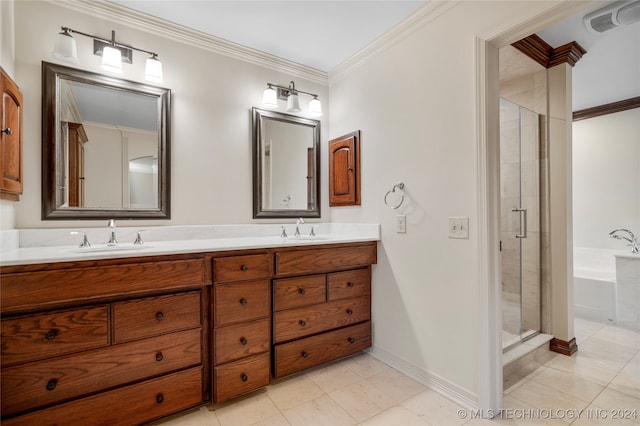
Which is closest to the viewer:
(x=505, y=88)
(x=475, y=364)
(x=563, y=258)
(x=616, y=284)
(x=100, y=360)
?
(x=100, y=360)

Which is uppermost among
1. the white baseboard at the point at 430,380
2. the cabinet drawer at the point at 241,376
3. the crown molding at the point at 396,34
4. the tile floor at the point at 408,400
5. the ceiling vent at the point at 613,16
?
the crown molding at the point at 396,34

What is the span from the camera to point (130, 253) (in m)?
1.37

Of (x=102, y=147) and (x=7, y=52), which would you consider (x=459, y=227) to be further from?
(x=7, y=52)

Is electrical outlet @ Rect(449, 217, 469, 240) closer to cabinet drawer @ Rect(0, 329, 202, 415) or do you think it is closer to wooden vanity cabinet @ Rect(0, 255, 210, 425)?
wooden vanity cabinet @ Rect(0, 255, 210, 425)

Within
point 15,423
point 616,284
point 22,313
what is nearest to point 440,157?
point 22,313

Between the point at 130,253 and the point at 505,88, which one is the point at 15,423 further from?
the point at 505,88

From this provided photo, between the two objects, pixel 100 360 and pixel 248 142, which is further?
pixel 248 142

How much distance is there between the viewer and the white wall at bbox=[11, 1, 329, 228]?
164cm

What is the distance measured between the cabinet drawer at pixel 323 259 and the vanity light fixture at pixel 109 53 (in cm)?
144

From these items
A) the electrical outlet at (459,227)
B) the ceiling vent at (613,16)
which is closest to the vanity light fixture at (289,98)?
the electrical outlet at (459,227)

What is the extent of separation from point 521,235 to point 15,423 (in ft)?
10.6

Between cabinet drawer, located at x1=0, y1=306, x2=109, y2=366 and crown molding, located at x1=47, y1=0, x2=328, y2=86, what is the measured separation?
1.77m

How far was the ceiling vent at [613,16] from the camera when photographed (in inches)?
66.7

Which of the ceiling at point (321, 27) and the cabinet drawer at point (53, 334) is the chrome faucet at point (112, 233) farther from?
the ceiling at point (321, 27)
